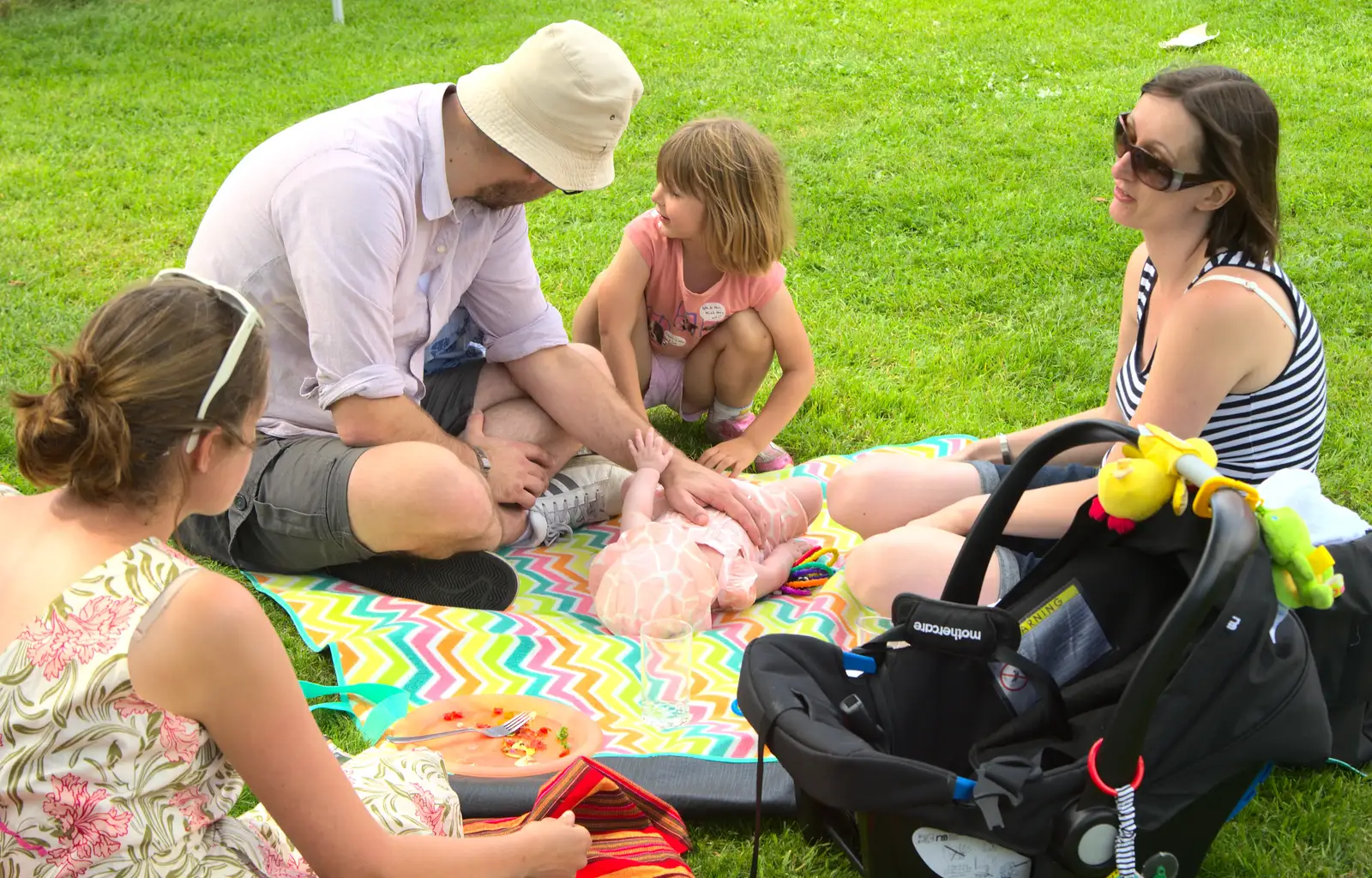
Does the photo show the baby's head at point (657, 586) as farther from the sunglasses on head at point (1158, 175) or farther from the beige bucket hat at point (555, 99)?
the sunglasses on head at point (1158, 175)

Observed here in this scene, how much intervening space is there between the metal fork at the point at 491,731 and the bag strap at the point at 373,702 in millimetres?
82

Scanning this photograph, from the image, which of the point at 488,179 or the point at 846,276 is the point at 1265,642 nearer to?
the point at 488,179

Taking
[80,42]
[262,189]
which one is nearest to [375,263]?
[262,189]

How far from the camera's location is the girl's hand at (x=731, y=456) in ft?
13.6

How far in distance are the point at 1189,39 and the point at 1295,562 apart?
26.8 feet

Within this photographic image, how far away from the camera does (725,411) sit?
178 inches

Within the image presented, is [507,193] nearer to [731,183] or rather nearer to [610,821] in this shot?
[731,183]

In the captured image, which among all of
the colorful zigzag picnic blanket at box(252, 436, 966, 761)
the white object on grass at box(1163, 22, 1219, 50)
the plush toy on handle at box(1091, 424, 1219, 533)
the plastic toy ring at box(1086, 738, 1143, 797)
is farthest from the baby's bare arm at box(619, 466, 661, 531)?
the white object on grass at box(1163, 22, 1219, 50)

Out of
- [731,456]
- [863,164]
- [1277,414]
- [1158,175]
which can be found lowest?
[731,456]

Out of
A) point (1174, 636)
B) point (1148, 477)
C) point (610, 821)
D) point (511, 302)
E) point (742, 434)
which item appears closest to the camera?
point (1174, 636)

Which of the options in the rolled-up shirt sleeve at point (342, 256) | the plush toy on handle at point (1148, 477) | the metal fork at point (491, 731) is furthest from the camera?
the rolled-up shirt sleeve at point (342, 256)

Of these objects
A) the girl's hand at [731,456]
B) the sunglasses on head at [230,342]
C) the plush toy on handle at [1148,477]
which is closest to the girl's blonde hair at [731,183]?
the girl's hand at [731,456]

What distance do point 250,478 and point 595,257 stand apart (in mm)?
3007

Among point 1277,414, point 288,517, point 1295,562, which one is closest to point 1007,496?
point 1295,562
